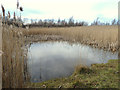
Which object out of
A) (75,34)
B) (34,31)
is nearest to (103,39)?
(75,34)

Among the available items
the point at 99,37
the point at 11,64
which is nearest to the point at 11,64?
the point at 11,64

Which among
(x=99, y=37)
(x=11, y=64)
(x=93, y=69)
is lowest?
(x=93, y=69)

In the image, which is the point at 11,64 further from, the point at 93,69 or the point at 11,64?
the point at 93,69

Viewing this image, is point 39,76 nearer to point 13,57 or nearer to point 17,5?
point 13,57

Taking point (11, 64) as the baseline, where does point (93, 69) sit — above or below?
below

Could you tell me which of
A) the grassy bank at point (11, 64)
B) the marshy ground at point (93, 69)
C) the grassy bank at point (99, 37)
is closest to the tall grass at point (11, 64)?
the grassy bank at point (11, 64)

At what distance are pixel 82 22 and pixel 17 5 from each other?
16.5m

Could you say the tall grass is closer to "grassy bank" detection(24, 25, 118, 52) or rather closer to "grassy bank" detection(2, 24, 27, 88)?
"grassy bank" detection(2, 24, 27, 88)

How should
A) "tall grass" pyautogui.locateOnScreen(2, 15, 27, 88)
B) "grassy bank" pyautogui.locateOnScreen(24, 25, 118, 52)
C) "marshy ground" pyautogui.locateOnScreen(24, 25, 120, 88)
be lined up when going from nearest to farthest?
1. "tall grass" pyautogui.locateOnScreen(2, 15, 27, 88)
2. "marshy ground" pyautogui.locateOnScreen(24, 25, 120, 88)
3. "grassy bank" pyautogui.locateOnScreen(24, 25, 118, 52)

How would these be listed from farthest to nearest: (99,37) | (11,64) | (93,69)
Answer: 1. (99,37)
2. (93,69)
3. (11,64)

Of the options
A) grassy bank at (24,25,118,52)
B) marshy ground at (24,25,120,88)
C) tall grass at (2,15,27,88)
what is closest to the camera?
tall grass at (2,15,27,88)

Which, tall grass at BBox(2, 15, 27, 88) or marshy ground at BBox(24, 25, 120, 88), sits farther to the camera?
marshy ground at BBox(24, 25, 120, 88)

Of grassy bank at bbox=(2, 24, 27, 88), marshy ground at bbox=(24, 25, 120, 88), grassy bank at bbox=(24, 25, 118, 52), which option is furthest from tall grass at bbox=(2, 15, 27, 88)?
grassy bank at bbox=(24, 25, 118, 52)

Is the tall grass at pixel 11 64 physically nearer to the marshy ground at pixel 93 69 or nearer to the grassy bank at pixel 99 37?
the marshy ground at pixel 93 69
